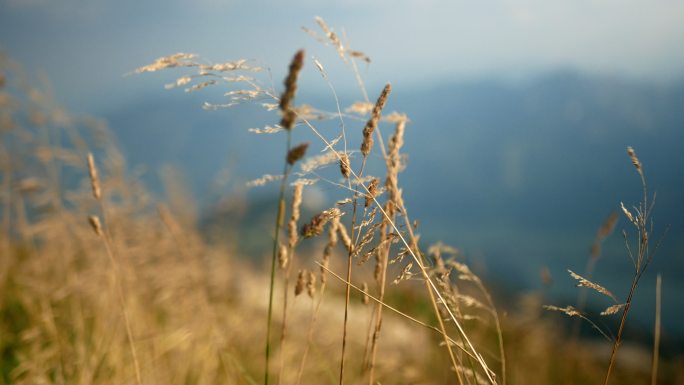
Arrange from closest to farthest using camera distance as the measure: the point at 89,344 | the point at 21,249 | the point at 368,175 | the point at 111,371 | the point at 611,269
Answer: the point at 368,175
the point at 111,371
the point at 89,344
the point at 21,249
the point at 611,269

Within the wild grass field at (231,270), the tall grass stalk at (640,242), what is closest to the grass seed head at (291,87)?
the wild grass field at (231,270)

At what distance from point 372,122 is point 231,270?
458 centimetres

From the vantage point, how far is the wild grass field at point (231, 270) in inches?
48.0

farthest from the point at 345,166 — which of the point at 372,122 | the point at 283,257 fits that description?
the point at 283,257

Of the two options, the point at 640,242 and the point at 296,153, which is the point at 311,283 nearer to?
the point at 296,153

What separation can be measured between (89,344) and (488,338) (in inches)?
255

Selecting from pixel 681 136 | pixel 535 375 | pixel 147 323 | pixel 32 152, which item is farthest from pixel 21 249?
pixel 681 136

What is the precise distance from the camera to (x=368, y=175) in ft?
4.21

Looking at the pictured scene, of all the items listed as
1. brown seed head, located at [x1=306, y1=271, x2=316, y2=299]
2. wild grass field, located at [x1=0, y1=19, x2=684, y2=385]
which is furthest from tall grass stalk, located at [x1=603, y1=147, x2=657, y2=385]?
brown seed head, located at [x1=306, y1=271, x2=316, y2=299]

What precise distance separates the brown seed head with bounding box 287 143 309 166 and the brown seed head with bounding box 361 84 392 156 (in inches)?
7.4

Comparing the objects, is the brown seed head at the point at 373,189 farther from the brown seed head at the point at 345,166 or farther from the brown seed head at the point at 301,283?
the brown seed head at the point at 301,283

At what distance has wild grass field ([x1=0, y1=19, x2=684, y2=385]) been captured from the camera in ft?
4.00

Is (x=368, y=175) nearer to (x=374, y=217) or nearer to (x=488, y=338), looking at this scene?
(x=374, y=217)

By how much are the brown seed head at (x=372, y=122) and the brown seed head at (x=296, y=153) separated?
0.62 feet
